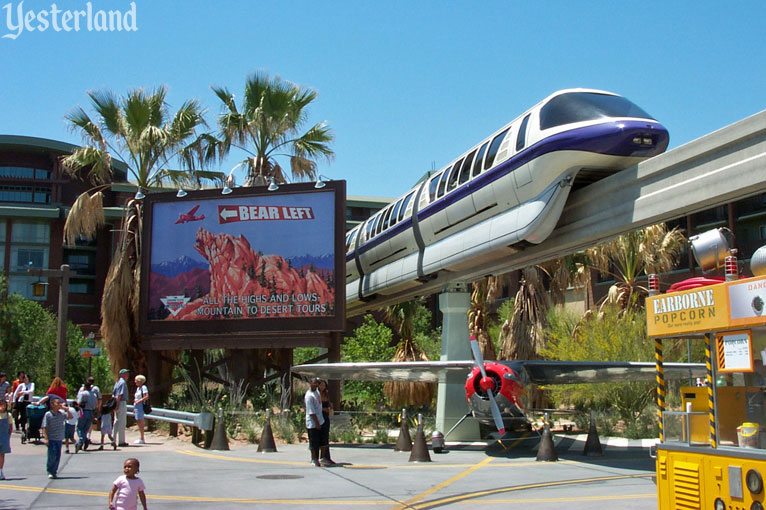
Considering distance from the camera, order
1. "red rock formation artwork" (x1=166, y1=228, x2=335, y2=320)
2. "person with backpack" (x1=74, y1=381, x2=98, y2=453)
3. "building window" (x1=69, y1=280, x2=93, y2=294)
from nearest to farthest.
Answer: "person with backpack" (x1=74, y1=381, x2=98, y2=453) → "red rock formation artwork" (x1=166, y1=228, x2=335, y2=320) → "building window" (x1=69, y1=280, x2=93, y2=294)

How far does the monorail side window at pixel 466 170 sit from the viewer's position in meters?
18.1

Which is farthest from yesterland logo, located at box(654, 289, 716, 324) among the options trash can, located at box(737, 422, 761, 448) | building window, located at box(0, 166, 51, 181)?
building window, located at box(0, 166, 51, 181)

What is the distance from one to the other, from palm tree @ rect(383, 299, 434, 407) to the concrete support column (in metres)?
8.47

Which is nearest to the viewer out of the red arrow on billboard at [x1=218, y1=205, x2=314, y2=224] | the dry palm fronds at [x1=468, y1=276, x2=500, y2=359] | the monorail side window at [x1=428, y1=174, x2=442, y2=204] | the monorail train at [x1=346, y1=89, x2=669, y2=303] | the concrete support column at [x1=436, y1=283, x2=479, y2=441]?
the monorail train at [x1=346, y1=89, x2=669, y2=303]

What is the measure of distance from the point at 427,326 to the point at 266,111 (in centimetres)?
2400

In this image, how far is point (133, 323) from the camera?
1017 inches

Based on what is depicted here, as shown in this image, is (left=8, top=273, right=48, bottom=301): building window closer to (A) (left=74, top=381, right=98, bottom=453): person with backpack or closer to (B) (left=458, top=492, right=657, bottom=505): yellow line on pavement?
(A) (left=74, top=381, right=98, bottom=453): person with backpack

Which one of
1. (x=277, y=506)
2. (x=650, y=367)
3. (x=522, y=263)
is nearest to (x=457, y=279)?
(x=522, y=263)

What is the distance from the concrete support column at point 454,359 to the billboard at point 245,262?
3.81 meters

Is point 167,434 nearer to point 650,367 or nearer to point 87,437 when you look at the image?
point 87,437

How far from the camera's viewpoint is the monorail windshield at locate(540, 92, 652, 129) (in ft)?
48.5

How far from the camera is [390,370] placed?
69.2 feet

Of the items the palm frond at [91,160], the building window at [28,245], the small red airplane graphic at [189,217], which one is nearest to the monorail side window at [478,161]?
the small red airplane graphic at [189,217]

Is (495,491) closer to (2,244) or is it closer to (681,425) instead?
(681,425)
